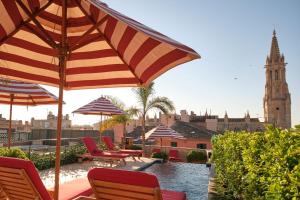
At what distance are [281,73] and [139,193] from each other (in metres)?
143

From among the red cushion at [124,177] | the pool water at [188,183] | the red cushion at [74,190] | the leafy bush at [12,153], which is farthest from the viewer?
the leafy bush at [12,153]

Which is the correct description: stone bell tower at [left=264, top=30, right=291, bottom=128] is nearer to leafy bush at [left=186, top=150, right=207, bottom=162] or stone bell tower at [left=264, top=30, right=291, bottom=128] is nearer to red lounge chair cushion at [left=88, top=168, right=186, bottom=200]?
leafy bush at [left=186, top=150, right=207, bottom=162]

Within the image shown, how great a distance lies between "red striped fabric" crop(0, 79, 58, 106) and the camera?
362 inches

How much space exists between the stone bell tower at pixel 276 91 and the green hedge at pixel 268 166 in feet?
432

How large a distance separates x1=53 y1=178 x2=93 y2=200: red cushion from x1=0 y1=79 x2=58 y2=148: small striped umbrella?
477 centimetres

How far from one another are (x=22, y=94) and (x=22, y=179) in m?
6.33

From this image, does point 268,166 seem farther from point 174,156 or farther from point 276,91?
point 276,91

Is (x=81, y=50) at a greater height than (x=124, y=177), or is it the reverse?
(x=81, y=50)

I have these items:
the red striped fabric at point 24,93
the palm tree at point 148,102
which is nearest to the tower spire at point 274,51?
the palm tree at point 148,102

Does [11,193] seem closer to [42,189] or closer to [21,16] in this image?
[42,189]

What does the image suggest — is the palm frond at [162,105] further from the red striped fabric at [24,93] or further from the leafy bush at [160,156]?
the red striped fabric at [24,93]

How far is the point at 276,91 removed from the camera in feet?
427

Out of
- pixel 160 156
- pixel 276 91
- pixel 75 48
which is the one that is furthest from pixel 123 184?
pixel 276 91

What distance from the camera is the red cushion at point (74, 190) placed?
4770 mm
